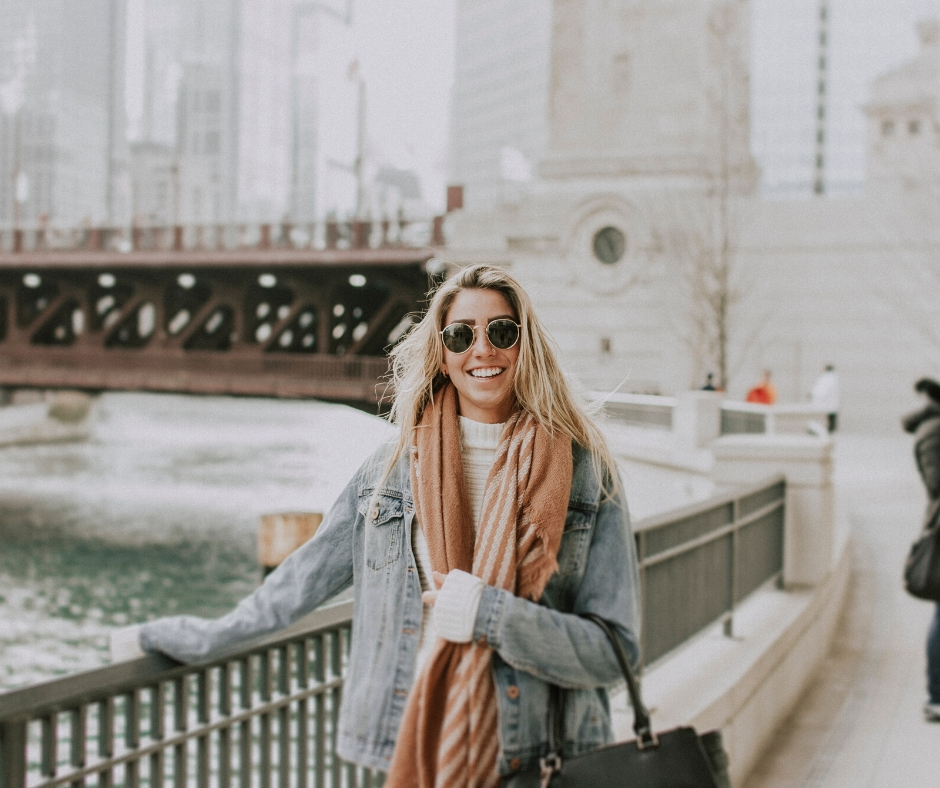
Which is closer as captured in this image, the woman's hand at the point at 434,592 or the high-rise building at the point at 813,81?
the woman's hand at the point at 434,592

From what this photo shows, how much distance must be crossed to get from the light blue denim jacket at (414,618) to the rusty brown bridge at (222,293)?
25.3 metres

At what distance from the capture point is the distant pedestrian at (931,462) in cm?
589

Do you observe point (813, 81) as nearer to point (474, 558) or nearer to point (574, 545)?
point (574, 545)

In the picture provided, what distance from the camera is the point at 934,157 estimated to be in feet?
92.4

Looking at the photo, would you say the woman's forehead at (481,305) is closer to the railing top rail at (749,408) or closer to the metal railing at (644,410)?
the railing top rail at (749,408)

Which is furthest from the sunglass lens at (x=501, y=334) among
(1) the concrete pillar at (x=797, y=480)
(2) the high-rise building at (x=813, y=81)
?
(2) the high-rise building at (x=813, y=81)

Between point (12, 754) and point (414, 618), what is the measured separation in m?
0.95

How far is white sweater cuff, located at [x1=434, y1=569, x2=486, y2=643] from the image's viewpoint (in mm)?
2047

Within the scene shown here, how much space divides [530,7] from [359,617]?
436 feet

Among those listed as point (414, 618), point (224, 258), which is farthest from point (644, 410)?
point (414, 618)

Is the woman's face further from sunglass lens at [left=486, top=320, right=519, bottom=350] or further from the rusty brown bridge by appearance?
the rusty brown bridge

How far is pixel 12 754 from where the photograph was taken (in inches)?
87.7

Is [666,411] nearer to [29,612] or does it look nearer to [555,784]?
[29,612]

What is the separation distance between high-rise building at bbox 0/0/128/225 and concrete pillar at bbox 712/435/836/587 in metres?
113
